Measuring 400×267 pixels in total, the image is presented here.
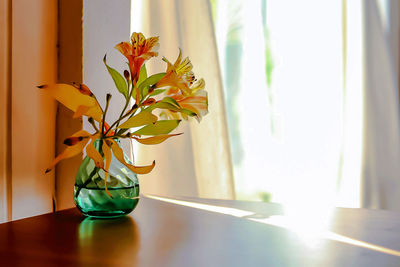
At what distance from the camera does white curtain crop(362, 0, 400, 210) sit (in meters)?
1.64

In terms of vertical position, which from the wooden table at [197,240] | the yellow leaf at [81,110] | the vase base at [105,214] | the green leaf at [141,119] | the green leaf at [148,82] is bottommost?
the wooden table at [197,240]

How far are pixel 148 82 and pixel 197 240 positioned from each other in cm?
29

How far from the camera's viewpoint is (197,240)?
0.59 metres

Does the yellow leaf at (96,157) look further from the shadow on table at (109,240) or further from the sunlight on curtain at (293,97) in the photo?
the sunlight on curtain at (293,97)

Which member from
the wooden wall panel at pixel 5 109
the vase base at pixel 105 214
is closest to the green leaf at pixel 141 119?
the vase base at pixel 105 214

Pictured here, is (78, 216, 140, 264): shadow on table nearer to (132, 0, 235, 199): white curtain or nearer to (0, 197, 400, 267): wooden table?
(0, 197, 400, 267): wooden table

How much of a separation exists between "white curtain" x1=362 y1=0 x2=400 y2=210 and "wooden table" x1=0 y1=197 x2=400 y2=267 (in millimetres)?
892

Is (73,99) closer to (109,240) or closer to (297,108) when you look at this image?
(109,240)

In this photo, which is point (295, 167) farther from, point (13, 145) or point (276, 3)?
point (13, 145)

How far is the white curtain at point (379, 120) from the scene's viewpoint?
164cm

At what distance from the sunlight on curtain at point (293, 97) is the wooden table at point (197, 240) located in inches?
36.3

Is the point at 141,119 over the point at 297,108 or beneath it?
beneath

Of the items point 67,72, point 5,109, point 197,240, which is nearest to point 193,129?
point 67,72

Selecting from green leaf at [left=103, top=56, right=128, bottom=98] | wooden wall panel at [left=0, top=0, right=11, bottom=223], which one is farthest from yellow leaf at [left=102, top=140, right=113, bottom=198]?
wooden wall panel at [left=0, top=0, right=11, bottom=223]
